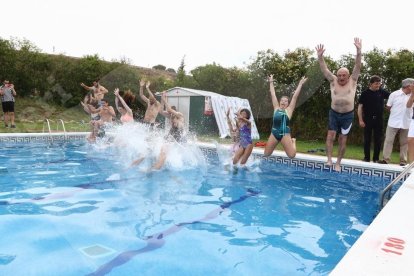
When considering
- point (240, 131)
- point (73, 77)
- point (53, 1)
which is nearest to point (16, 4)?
point (53, 1)

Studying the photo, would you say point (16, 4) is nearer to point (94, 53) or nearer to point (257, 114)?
point (94, 53)

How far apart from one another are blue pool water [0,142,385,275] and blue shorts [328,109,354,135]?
98 cm

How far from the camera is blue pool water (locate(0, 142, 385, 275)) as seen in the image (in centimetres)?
294

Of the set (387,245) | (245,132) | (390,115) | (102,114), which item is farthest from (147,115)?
(387,245)

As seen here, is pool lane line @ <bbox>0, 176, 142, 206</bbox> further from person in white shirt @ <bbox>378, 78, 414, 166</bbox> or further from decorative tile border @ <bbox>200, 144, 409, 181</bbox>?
person in white shirt @ <bbox>378, 78, 414, 166</bbox>

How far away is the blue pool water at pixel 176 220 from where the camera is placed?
2.94m

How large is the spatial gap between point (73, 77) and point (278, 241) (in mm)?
17927

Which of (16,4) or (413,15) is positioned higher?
(16,4)

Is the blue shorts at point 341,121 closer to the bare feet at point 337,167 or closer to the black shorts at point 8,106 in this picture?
the bare feet at point 337,167

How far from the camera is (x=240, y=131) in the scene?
7.42 m

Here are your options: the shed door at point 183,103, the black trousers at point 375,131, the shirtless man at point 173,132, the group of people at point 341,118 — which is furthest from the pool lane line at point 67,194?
the shed door at point 183,103

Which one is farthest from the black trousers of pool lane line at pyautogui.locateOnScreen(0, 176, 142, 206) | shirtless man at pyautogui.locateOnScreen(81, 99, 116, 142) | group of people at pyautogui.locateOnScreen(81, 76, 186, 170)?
shirtless man at pyautogui.locateOnScreen(81, 99, 116, 142)

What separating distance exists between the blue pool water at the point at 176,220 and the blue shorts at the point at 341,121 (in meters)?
0.98

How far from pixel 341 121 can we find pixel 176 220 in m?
4.20
